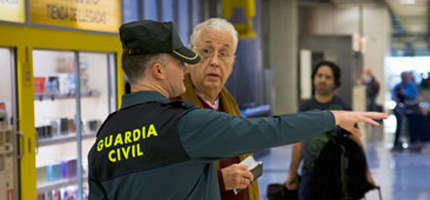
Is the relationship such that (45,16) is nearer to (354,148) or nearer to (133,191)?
(354,148)

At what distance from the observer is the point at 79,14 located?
5.27 metres

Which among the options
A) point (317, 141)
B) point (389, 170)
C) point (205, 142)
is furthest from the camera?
point (389, 170)

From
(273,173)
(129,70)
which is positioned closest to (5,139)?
(129,70)

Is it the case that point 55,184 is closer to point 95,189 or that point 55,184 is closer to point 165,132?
point 95,189

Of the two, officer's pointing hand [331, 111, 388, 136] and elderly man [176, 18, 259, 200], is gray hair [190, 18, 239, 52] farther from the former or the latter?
officer's pointing hand [331, 111, 388, 136]

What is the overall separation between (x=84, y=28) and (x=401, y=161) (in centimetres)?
731

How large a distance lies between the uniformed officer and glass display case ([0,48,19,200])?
3216 mm

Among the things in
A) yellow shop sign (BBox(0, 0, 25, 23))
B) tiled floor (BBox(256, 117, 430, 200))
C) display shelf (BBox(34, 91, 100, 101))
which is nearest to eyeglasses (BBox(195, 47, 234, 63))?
yellow shop sign (BBox(0, 0, 25, 23))

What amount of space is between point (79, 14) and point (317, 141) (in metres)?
2.48

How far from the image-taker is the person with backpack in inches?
175

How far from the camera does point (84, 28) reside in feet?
17.4

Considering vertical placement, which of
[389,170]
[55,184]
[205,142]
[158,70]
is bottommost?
[389,170]

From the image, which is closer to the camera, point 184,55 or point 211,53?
point 184,55

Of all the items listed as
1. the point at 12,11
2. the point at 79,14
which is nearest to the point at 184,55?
the point at 12,11
